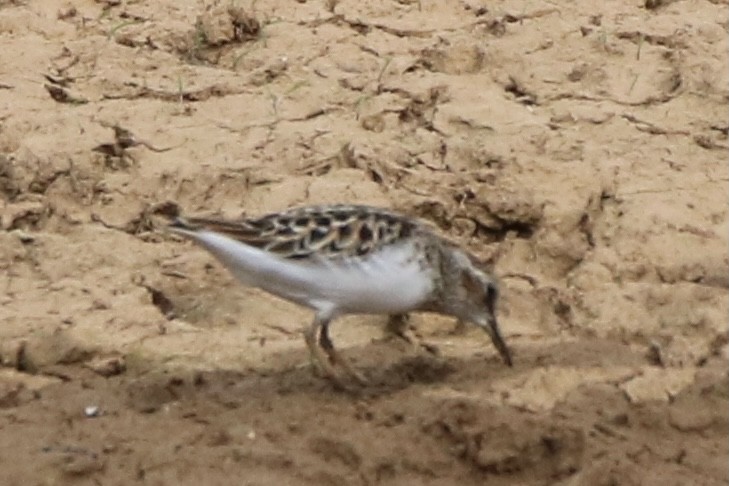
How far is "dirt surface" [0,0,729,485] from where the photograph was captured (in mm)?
5820

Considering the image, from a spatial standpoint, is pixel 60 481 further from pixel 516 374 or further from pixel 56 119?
pixel 56 119

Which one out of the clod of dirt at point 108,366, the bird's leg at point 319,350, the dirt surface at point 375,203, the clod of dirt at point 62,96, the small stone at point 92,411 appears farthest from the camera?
the clod of dirt at point 62,96

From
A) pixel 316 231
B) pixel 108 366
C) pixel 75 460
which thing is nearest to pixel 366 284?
pixel 316 231

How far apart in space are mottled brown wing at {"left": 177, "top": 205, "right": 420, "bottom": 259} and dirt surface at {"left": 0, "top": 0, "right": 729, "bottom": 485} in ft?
1.56

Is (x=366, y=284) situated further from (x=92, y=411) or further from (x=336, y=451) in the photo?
(x=92, y=411)

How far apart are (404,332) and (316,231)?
648 millimetres

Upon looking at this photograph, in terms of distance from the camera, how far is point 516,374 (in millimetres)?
6234

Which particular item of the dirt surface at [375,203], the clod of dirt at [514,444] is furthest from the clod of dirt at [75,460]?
→ the clod of dirt at [514,444]

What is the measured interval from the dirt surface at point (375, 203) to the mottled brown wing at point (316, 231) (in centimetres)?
48

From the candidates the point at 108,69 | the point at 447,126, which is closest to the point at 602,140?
the point at 447,126

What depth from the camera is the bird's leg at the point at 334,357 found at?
20.2ft

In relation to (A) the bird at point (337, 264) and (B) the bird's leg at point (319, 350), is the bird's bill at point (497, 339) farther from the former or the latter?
(B) the bird's leg at point (319, 350)

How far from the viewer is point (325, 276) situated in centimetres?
605

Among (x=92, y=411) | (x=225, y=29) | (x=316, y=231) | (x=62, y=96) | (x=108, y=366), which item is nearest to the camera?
(x=92, y=411)
